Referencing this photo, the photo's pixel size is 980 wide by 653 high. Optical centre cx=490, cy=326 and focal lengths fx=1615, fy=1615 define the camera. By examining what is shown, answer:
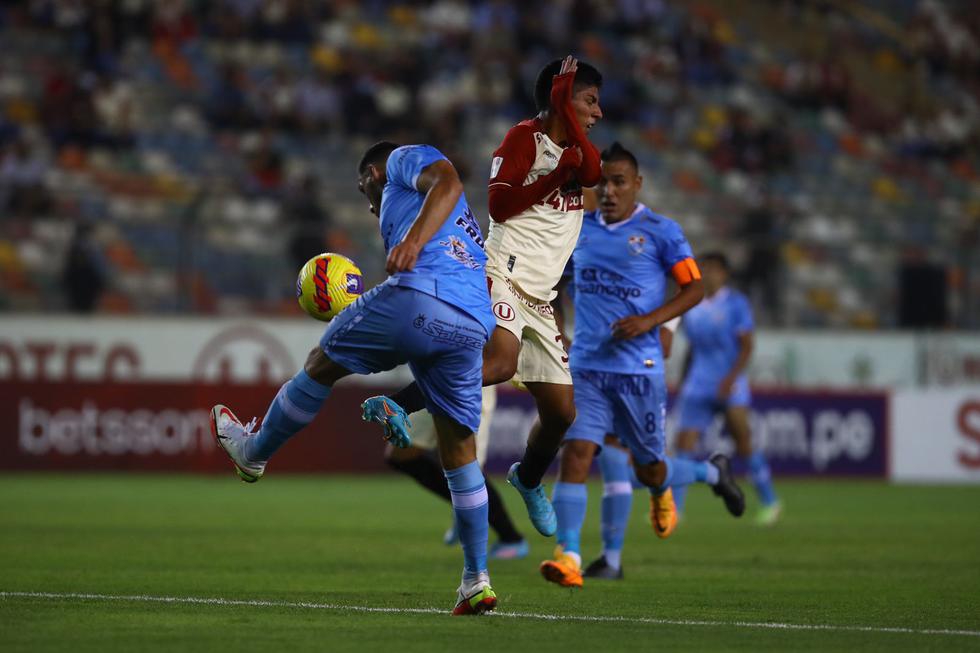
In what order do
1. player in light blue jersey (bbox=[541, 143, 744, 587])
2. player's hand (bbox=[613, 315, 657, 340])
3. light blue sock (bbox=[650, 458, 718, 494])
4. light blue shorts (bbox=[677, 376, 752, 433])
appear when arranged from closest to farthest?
player's hand (bbox=[613, 315, 657, 340]) < player in light blue jersey (bbox=[541, 143, 744, 587]) < light blue sock (bbox=[650, 458, 718, 494]) < light blue shorts (bbox=[677, 376, 752, 433])

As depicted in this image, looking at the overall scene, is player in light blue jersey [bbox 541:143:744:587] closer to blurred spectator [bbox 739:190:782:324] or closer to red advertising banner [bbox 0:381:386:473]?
red advertising banner [bbox 0:381:386:473]

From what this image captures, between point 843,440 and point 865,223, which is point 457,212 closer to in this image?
point 843,440

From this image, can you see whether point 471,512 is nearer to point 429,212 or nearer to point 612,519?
point 429,212

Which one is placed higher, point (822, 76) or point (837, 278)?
point (822, 76)

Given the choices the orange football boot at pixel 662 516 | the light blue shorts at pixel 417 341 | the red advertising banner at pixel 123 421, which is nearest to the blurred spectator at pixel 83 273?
the red advertising banner at pixel 123 421

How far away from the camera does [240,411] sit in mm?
21344

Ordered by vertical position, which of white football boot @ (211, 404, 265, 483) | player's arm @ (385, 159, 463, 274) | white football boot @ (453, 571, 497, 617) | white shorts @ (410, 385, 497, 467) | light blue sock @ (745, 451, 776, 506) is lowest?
light blue sock @ (745, 451, 776, 506)

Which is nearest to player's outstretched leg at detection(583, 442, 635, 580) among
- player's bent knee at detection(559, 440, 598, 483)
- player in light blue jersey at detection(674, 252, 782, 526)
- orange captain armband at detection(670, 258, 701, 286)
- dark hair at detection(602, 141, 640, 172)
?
player's bent knee at detection(559, 440, 598, 483)

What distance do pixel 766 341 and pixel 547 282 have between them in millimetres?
16033

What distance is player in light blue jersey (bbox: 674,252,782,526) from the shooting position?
15.8 meters

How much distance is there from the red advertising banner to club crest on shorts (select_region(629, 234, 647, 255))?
11.6 metres

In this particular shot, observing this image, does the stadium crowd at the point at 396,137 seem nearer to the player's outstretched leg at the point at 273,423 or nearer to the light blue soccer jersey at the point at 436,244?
the player's outstretched leg at the point at 273,423

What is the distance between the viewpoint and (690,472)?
436 inches

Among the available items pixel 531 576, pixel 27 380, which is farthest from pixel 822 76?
pixel 531 576
